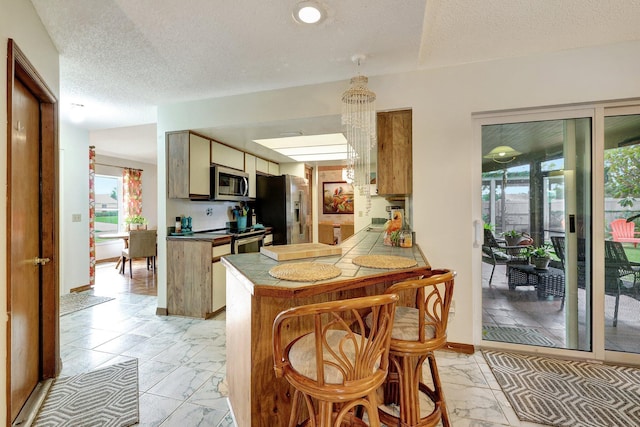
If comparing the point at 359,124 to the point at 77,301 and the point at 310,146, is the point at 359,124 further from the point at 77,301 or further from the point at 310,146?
the point at 77,301

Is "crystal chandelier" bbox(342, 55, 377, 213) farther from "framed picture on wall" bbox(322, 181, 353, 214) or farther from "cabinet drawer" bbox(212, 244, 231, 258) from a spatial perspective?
"framed picture on wall" bbox(322, 181, 353, 214)

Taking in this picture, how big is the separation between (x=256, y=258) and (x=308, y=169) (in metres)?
4.91

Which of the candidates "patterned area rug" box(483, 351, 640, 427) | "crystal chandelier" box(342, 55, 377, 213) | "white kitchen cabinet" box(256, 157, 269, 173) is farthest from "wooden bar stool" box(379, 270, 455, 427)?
"white kitchen cabinet" box(256, 157, 269, 173)

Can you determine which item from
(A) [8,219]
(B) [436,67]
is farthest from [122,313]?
(B) [436,67]

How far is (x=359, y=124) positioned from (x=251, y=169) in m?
2.84

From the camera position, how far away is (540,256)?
2.46 metres

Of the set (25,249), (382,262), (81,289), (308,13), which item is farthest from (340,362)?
(81,289)

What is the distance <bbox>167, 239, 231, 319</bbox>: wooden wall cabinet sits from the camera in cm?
315

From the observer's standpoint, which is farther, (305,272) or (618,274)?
(618,274)

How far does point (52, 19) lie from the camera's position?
1843 mm

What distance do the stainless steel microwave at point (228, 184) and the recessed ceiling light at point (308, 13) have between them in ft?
7.52

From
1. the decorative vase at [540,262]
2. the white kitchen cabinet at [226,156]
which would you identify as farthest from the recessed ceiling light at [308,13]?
the decorative vase at [540,262]

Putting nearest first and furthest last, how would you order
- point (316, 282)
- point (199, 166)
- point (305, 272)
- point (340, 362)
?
1. point (340, 362)
2. point (316, 282)
3. point (305, 272)
4. point (199, 166)

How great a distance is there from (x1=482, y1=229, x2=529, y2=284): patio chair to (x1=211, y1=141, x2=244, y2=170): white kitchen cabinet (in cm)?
320
